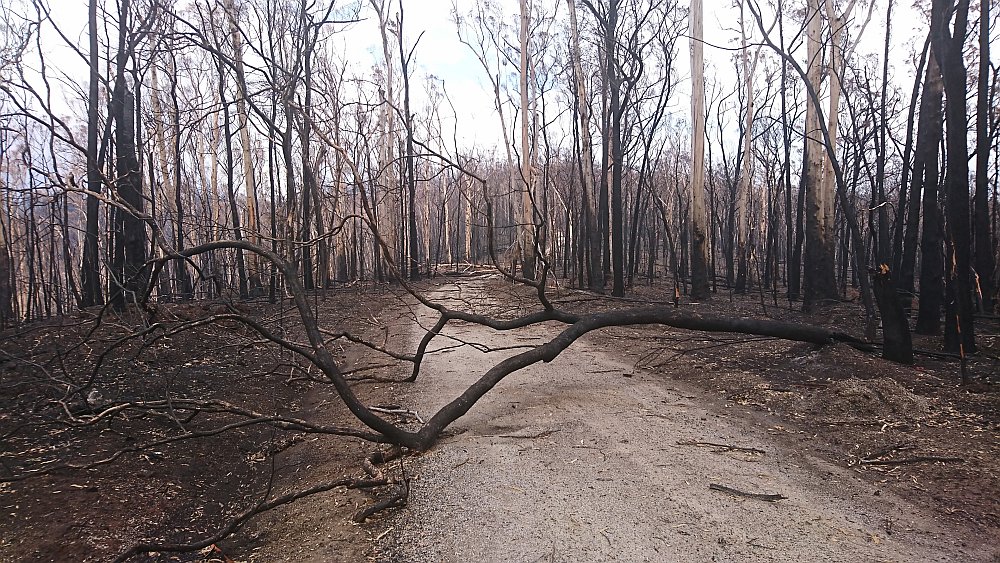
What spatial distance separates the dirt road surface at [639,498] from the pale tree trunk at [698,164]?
8.92m

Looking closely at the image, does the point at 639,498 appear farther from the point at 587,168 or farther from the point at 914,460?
the point at 587,168

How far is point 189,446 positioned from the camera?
14.8 ft

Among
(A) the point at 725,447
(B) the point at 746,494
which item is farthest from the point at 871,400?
(B) the point at 746,494

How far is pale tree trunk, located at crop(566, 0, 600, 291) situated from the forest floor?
10.8 metres

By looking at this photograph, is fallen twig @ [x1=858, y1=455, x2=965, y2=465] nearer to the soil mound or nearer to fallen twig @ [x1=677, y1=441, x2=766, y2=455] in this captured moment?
fallen twig @ [x1=677, y1=441, x2=766, y2=455]

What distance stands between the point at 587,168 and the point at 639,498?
669 inches

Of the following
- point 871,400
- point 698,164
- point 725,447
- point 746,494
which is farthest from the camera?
point 698,164

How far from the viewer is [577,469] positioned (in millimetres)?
3674

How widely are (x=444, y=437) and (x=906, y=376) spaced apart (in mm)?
4527

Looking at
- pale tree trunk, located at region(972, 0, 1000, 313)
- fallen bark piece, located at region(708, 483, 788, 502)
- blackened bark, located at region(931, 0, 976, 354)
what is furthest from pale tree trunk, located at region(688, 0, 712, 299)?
fallen bark piece, located at region(708, 483, 788, 502)

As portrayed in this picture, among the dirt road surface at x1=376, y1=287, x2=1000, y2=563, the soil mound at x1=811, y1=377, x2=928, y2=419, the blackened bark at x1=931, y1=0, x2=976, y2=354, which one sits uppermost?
the blackened bark at x1=931, y1=0, x2=976, y2=354

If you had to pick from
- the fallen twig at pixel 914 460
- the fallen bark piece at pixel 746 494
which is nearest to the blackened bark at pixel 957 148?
the fallen twig at pixel 914 460

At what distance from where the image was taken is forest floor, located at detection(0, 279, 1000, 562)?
2891mm

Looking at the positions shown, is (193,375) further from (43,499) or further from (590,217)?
(590,217)
